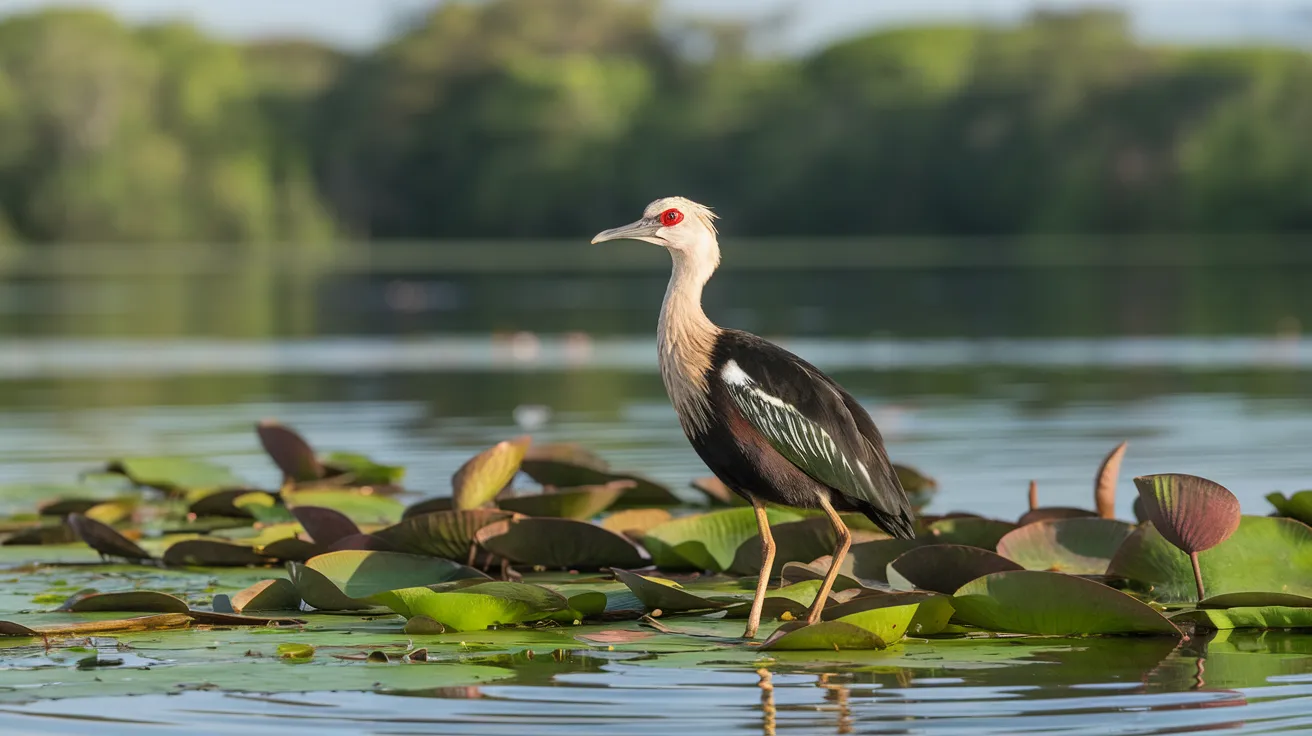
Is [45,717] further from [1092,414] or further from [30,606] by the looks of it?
[1092,414]

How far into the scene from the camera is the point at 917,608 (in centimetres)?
579

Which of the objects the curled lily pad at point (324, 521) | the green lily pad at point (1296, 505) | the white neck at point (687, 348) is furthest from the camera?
the curled lily pad at point (324, 521)

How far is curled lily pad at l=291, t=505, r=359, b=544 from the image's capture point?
24.2ft

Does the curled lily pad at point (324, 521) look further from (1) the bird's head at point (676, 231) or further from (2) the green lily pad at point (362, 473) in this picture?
(2) the green lily pad at point (362, 473)

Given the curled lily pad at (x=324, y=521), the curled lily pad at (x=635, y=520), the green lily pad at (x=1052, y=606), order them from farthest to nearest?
the curled lily pad at (x=635, y=520)
the curled lily pad at (x=324, y=521)
the green lily pad at (x=1052, y=606)

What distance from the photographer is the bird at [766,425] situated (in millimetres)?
5914

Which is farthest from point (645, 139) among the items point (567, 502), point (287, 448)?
point (567, 502)

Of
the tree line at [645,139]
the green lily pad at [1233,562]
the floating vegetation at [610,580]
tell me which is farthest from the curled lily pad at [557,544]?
the tree line at [645,139]

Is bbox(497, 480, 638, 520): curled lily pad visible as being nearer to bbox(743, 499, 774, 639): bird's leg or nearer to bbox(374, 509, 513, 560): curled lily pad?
bbox(374, 509, 513, 560): curled lily pad

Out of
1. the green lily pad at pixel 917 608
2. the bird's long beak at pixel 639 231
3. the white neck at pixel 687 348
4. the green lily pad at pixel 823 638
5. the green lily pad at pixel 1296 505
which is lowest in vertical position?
the green lily pad at pixel 823 638

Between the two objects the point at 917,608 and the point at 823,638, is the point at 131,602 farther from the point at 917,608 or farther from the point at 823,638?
the point at 917,608

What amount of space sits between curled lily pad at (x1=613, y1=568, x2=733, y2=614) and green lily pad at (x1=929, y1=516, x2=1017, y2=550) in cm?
108

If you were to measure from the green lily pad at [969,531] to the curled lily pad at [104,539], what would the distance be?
3047 mm

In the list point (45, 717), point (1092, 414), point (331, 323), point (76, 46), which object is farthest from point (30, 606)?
point (76, 46)
